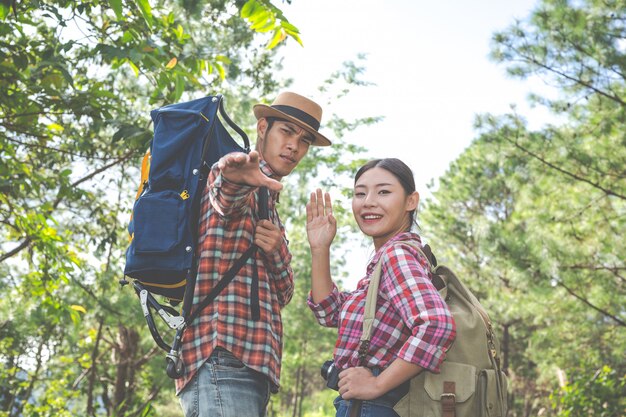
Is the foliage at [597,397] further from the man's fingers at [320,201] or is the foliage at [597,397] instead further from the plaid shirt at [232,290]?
the plaid shirt at [232,290]

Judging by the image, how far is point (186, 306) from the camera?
192 cm

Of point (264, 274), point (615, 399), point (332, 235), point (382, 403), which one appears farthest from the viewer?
point (615, 399)

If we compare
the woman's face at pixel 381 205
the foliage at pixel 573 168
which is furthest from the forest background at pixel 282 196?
the woman's face at pixel 381 205

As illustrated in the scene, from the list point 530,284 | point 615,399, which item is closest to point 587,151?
point 530,284

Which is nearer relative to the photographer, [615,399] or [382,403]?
[382,403]

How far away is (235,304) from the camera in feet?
6.42

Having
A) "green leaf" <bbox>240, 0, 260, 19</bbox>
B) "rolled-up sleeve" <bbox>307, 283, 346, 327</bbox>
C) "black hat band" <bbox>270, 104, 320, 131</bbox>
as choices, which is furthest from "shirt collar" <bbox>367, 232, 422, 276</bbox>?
"green leaf" <bbox>240, 0, 260, 19</bbox>

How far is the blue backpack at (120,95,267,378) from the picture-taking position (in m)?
1.93

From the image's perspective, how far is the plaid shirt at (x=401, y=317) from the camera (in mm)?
1788

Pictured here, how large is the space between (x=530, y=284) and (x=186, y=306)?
26.6 feet

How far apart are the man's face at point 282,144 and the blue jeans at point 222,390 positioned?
758 mm

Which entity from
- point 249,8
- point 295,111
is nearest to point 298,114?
point 295,111

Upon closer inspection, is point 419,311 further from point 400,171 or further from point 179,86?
point 179,86

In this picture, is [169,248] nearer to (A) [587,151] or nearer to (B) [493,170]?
(A) [587,151]
